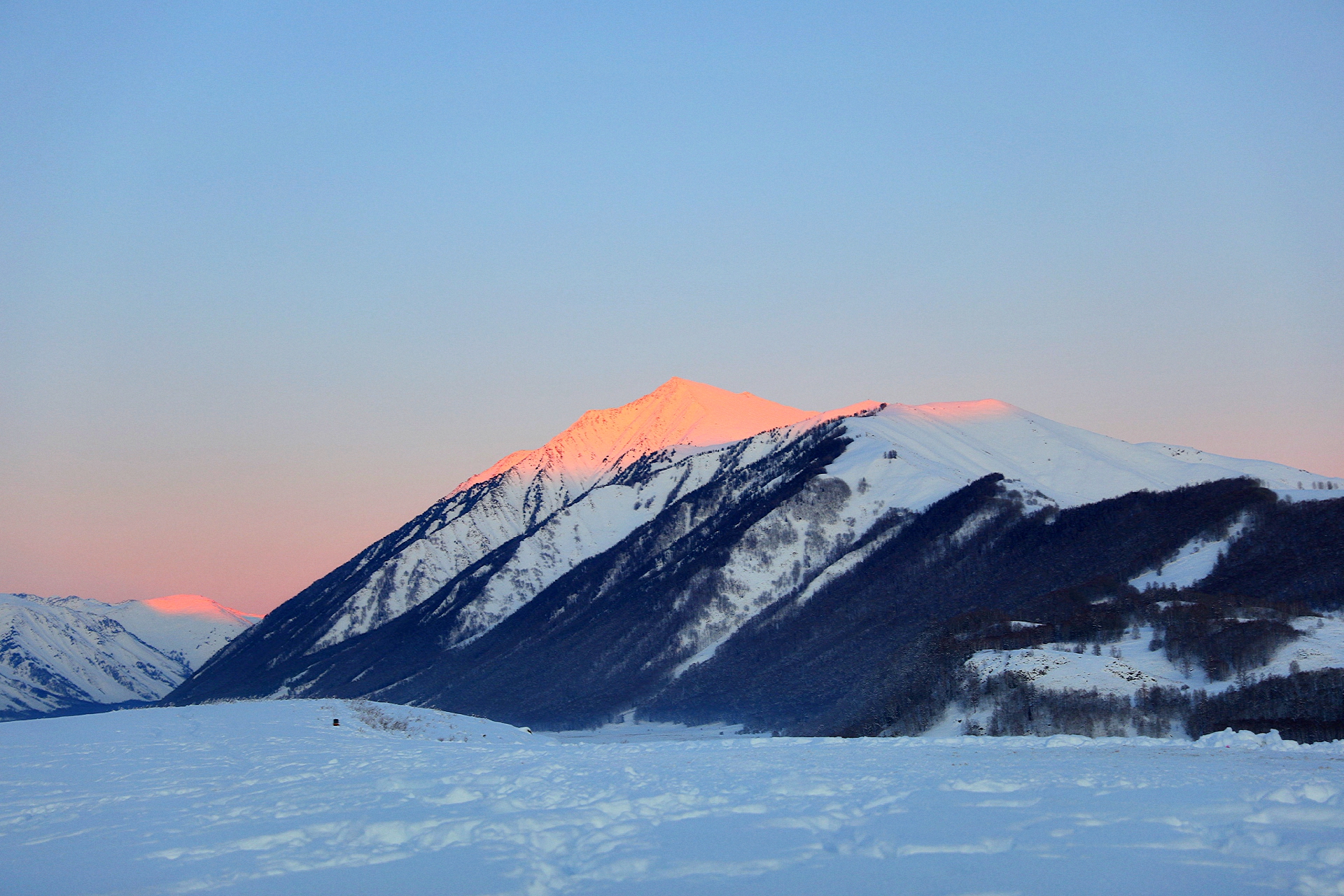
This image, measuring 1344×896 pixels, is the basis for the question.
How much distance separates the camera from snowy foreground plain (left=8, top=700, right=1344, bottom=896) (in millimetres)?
16094

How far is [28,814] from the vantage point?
2353 centimetres

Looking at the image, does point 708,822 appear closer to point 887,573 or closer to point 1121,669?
point 1121,669

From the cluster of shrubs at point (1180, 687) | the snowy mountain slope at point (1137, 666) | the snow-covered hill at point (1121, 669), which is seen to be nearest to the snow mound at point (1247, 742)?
the cluster of shrubs at point (1180, 687)

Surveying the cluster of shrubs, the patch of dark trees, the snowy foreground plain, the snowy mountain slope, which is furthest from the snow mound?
→ the snowy mountain slope

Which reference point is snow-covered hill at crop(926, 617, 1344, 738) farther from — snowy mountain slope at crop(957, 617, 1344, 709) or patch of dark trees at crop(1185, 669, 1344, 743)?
patch of dark trees at crop(1185, 669, 1344, 743)

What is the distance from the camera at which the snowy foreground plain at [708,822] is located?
52.8ft

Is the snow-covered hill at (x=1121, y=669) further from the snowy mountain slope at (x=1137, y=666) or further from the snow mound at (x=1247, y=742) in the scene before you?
the snow mound at (x=1247, y=742)

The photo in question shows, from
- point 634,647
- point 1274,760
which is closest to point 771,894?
point 1274,760

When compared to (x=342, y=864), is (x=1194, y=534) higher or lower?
higher

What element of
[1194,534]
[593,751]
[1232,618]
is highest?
[1194,534]

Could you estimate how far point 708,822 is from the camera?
20297 millimetres

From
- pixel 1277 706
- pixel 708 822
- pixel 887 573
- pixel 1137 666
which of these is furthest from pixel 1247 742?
pixel 887 573

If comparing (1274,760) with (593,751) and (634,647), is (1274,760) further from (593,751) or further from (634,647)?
(634,647)

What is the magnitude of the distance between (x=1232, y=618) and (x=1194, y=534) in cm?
4700
